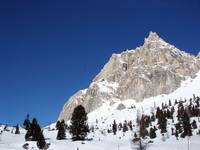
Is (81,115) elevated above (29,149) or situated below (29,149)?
above

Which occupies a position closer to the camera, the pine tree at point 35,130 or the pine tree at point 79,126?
the pine tree at point 35,130

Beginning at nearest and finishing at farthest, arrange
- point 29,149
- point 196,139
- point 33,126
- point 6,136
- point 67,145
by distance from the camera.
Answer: point 29,149 → point 67,145 → point 33,126 → point 6,136 → point 196,139

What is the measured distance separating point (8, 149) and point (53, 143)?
886 inches

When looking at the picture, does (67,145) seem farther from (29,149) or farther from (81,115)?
(81,115)

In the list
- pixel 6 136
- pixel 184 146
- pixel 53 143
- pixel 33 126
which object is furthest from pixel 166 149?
pixel 6 136

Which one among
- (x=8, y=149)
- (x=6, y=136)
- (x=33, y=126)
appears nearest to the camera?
(x=8, y=149)

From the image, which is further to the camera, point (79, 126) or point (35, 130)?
point (79, 126)

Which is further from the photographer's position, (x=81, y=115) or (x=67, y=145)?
(x=81, y=115)

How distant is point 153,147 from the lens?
123938 mm

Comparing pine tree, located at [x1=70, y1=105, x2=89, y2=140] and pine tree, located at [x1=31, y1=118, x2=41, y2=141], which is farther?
pine tree, located at [x1=70, y1=105, x2=89, y2=140]

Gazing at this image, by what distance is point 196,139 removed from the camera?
532 feet

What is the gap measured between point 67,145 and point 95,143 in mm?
10801

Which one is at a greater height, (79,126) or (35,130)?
(79,126)

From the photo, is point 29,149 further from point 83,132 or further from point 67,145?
→ point 83,132
